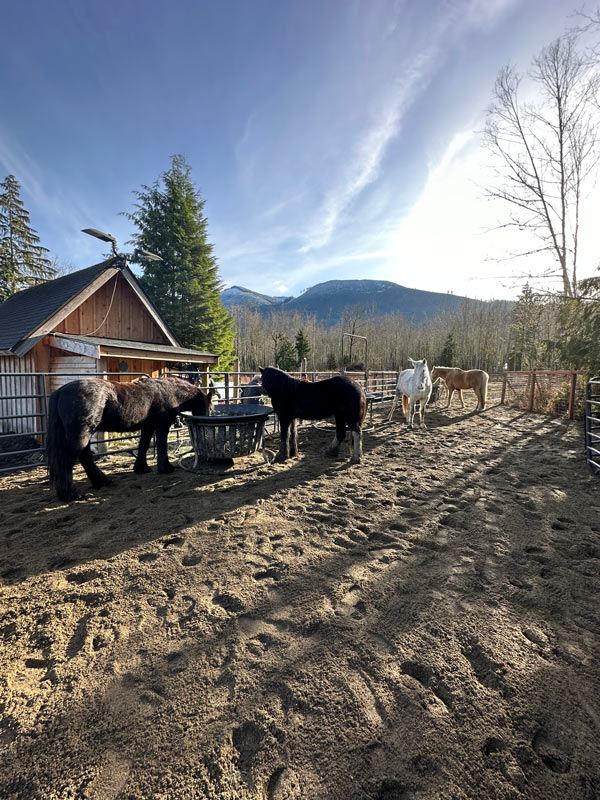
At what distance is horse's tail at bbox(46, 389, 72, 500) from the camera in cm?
372

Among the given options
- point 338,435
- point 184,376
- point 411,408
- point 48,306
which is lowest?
point 338,435

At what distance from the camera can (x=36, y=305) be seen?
407 inches

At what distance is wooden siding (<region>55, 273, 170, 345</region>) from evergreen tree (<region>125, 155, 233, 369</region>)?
769 centimetres

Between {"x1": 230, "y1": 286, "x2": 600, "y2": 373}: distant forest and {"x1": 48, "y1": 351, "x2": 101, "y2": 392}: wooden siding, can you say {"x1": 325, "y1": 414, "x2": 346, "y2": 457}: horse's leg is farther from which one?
{"x1": 230, "y1": 286, "x2": 600, "y2": 373}: distant forest

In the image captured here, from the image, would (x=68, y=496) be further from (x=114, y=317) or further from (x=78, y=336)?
(x=114, y=317)

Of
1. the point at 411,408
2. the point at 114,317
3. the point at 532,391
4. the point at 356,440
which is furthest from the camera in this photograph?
the point at 532,391

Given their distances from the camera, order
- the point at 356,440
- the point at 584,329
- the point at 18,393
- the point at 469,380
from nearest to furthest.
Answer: the point at 356,440, the point at 584,329, the point at 18,393, the point at 469,380

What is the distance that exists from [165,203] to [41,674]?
23882 millimetres

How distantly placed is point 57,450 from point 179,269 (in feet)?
60.5

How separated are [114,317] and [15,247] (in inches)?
687

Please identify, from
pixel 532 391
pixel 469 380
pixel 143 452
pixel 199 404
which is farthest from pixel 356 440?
pixel 532 391

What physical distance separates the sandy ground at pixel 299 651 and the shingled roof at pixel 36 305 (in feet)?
23.9

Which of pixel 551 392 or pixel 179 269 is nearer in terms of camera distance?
pixel 551 392

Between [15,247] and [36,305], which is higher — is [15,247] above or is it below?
above
